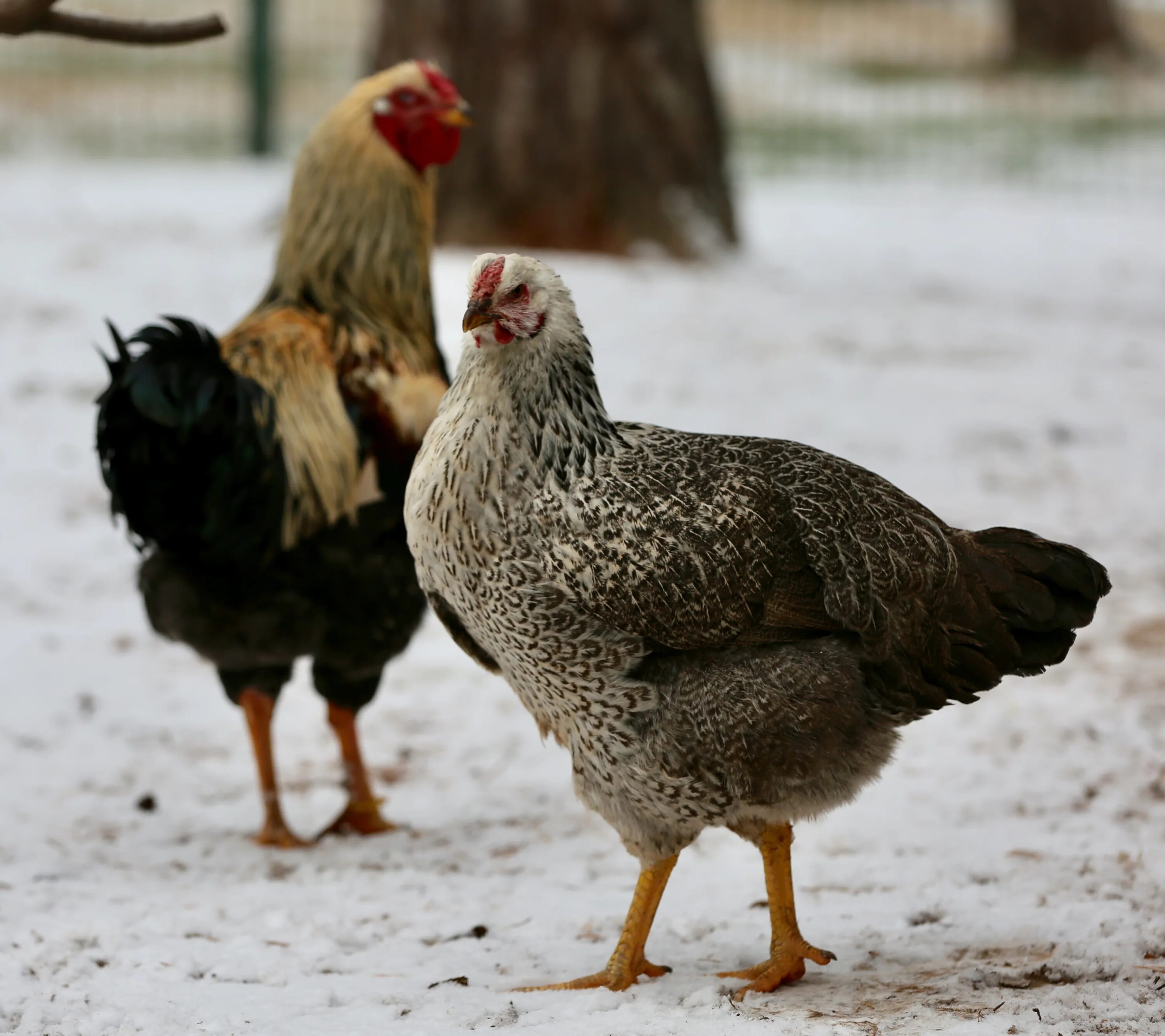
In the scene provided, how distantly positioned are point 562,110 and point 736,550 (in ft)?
23.2

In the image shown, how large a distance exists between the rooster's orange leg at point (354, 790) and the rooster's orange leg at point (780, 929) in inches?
60.6

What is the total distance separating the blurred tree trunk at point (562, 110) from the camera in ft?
31.9

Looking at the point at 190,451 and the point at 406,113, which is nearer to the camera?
the point at 190,451

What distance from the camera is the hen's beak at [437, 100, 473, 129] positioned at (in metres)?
4.79

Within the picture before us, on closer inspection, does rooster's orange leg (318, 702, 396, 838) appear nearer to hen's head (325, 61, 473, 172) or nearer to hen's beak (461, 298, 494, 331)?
hen's head (325, 61, 473, 172)

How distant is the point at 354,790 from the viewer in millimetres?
4754

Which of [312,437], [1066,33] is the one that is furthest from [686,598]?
[1066,33]

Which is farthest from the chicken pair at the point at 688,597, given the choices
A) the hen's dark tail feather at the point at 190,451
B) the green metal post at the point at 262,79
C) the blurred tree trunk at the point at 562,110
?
the green metal post at the point at 262,79

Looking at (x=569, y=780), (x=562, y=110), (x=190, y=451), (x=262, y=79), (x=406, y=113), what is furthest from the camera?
(x=262, y=79)

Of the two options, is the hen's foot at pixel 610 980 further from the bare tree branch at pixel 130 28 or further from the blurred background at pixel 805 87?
the blurred background at pixel 805 87

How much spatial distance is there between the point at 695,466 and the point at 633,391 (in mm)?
4648

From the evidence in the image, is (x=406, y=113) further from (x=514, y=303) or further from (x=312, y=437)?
(x=514, y=303)

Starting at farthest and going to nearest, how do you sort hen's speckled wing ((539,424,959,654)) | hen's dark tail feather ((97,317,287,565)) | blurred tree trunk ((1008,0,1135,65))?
blurred tree trunk ((1008,0,1135,65)) → hen's dark tail feather ((97,317,287,565)) → hen's speckled wing ((539,424,959,654))

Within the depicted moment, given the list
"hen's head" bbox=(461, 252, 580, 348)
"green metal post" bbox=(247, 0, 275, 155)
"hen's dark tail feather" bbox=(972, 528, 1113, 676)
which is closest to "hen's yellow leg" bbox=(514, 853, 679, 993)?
"hen's dark tail feather" bbox=(972, 528, 1113, 676)
